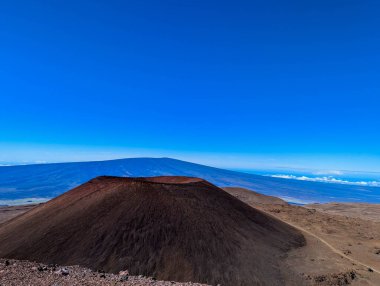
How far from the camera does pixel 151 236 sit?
1024 cm

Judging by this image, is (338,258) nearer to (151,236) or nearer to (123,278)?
(151,236)

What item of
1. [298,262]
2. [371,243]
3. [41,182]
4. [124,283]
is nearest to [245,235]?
[298,262]

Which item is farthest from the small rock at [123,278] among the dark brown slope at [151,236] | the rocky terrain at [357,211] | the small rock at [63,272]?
the rocky terrain at [357,211]

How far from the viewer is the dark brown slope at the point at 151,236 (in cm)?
920

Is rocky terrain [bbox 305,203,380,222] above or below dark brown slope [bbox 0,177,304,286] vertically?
below

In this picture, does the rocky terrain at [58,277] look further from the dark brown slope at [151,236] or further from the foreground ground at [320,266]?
the dark brown slope at [151,236]

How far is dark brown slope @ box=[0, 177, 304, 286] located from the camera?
920 centimetres

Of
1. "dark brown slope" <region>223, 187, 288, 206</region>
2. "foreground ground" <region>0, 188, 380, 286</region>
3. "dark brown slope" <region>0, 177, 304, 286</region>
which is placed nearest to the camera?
"foreground ground" <region>0, 188, 380, 286</region>

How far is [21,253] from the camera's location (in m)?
9.27

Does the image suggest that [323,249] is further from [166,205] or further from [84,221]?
[84,221]

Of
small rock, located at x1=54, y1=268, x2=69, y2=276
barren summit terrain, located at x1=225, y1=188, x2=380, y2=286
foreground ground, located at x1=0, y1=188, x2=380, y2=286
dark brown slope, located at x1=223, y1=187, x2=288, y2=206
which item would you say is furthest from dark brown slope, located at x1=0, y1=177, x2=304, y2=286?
dark brown slope, located at x1=223, y1=187, x2=288, y2=206

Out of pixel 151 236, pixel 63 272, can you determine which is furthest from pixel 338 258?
pixel 63 272

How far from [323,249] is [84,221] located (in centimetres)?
1181

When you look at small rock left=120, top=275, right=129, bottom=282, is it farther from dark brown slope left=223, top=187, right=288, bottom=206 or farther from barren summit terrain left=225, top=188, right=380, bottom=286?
dark brown slope left=223, top=187, right=288, bottom=206
